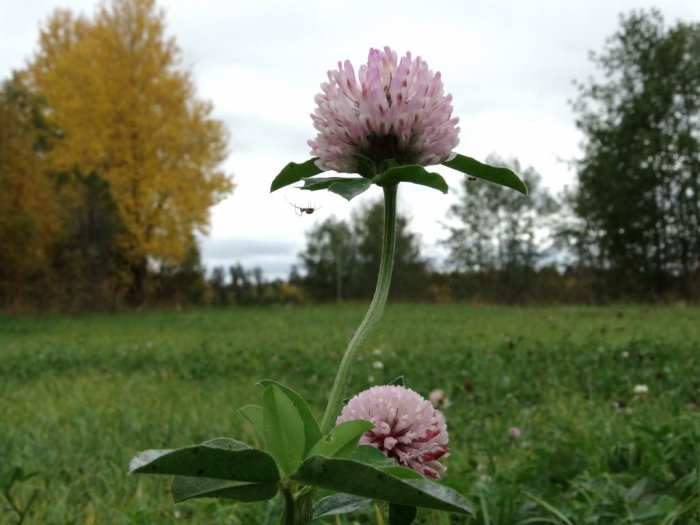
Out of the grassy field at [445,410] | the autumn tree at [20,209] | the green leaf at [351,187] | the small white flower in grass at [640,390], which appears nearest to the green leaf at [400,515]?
the green leaf at [351,187]

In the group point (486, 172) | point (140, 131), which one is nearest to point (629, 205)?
point (140, 131)

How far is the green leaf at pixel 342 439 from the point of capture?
0.47 metres

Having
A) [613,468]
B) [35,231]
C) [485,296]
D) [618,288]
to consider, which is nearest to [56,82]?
[35,231]

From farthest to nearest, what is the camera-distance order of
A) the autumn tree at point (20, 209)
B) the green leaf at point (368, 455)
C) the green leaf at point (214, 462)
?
the autumn tree at point (20, 209), the green leaf at point (368, 455), the green leaf at point (214, 462)

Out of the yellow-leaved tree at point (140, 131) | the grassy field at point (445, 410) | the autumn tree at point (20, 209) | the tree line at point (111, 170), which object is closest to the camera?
the grassy field at point (445, 410)

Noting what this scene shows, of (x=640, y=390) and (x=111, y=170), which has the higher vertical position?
(x=111, y=170)

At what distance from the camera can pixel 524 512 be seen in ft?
5.68

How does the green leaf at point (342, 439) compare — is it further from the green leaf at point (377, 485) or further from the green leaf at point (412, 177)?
the green leaf at point (412, 177)

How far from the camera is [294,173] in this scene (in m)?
0.61

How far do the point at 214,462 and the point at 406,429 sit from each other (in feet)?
0.66

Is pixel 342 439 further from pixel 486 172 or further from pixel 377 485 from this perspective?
pixel 486 172

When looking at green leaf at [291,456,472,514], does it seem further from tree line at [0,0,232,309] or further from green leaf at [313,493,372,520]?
tree line at [0,0,232,309]

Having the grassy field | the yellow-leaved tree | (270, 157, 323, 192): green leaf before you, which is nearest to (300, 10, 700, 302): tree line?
the yellow-leaved tree

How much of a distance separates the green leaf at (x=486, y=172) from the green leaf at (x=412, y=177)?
0.05 meters
